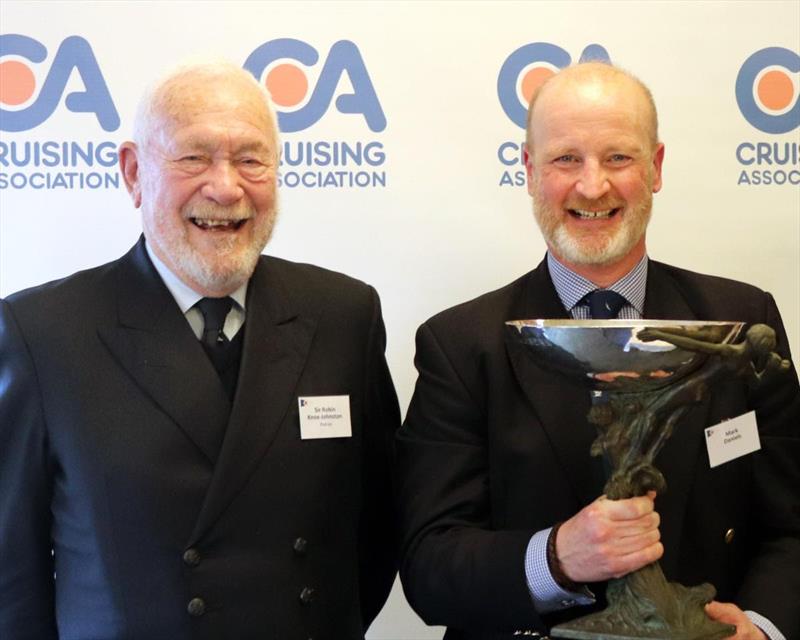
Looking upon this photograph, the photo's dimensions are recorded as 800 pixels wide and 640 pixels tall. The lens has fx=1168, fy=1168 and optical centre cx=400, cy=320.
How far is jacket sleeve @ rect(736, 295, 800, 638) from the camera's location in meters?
2.10

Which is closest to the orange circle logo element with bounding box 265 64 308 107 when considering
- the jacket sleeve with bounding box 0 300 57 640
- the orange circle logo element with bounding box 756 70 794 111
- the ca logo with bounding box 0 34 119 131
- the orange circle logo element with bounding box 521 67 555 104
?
the ca logo with bounding box 0 34 119 131

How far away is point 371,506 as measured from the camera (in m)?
2.46

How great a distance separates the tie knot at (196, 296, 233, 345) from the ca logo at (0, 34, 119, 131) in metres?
0.88

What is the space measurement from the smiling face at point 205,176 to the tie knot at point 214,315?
0.06 ft

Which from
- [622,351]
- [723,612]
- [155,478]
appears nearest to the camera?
[622,351]

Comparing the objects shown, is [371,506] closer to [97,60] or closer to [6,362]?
[6,362]

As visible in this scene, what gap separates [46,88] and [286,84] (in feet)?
1.99

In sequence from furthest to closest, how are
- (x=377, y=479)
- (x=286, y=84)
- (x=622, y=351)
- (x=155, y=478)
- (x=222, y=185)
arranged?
(x=286, y=84) < (x=377, y=479) < (x=222, y=185) < (x=155, y=478) < (x=622, y=351)

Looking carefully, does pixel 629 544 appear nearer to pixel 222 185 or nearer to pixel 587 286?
pixel 587 286

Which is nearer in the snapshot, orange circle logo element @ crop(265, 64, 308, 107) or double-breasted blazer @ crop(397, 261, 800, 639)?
double-breasted blazer @ crop(397, 261, 800, 639)

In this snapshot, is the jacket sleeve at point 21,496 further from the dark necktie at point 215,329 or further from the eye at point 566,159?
the eye at point 566,159

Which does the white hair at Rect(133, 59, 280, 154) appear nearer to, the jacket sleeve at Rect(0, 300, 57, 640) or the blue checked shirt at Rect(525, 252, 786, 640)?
the jacket sleeve at Rect(0, 300, 57, 640)

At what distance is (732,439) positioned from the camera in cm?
212

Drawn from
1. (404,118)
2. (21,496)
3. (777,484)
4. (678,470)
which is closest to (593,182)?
(678,470)
